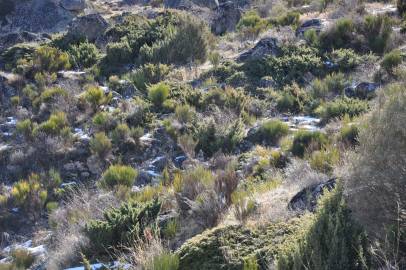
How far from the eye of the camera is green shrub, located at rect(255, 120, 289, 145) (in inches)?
Result: 376

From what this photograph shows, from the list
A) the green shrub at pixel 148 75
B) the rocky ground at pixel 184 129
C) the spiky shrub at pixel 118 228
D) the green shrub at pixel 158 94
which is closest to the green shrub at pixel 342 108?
the rocky ground at pixel 184 129

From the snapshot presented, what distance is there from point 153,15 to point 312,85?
846 centimetres

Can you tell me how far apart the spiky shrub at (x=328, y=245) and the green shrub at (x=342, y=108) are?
561 cm

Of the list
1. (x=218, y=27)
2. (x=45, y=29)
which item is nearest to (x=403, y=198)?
(x=218, y=27)

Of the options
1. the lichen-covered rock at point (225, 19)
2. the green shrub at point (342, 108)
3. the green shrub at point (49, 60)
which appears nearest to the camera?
the green shrub at point (342, 108)

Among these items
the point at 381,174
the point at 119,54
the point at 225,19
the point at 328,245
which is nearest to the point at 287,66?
the point at 119,54

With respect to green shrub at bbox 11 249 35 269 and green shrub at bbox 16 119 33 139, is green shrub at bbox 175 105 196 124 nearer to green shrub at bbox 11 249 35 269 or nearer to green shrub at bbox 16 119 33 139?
green shrub at bbox 16 119 33 139

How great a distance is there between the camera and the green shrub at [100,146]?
384 inches

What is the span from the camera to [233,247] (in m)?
4.68

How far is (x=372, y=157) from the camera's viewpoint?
4242 millimetres

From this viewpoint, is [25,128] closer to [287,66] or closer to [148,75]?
[148,75]

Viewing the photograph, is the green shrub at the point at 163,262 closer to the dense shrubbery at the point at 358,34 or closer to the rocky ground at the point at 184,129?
the rocky ground at the point at 184,129

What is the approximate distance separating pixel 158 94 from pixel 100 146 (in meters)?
2.33

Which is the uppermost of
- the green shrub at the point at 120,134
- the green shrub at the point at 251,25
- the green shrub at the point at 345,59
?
the green shrub at the point at 251,25
